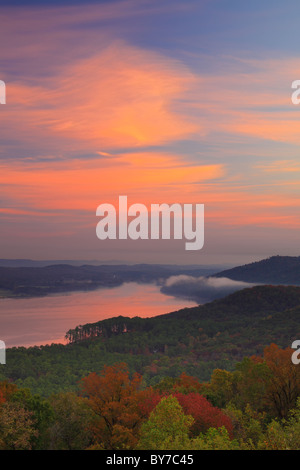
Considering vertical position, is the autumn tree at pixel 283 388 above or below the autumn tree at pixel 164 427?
below

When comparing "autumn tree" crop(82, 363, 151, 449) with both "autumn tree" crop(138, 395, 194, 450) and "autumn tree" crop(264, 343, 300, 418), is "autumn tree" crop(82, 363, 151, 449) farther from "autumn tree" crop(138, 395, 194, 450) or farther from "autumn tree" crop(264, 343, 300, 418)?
"autumn tree" crop(264, 343, 300, 418)

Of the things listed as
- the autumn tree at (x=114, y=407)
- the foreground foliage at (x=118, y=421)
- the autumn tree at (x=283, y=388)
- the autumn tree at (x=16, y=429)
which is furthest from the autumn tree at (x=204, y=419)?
the autumn tree at (x=16, y=429)

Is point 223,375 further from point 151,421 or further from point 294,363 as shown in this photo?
point 151,421

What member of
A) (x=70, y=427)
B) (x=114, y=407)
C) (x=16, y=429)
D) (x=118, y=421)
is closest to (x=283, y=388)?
(x=118, y=421)

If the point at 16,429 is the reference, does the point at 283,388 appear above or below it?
below

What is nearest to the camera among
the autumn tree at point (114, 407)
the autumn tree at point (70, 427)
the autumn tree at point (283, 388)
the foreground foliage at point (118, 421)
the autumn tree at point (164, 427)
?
the autumn tree at point (164, 427)

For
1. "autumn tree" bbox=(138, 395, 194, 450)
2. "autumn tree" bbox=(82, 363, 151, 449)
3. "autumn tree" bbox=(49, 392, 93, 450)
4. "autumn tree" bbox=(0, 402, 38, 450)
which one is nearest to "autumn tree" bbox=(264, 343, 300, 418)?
"autumn tree" bbox=(82, 363, 151, 449)

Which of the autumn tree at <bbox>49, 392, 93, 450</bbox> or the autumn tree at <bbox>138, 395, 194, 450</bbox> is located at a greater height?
the autumn tree at <bbox>138, 395, 194, 450</bbox>

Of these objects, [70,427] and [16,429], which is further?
[70,427]

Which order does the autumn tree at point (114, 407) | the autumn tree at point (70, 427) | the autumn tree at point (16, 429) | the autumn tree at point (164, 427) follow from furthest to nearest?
1. the autumn tree at point (114, 407)
2. the autumn tree at point (70, 427)
3. the autumn tree at point (16, 429)
4. the autumn tree at point (164, 427)

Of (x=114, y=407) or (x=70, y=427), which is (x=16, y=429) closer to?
(x=70, y=427)

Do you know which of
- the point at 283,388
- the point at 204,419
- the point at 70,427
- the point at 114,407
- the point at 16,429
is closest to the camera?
the point at 16,429

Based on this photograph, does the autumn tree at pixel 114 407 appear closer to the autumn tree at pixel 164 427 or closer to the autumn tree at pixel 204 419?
the autumn tree at pixel 204 419
